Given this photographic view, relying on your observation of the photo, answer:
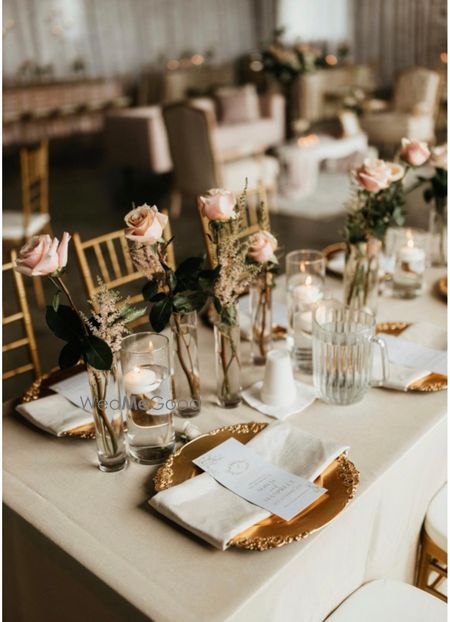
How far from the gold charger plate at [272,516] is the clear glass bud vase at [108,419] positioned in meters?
0.09

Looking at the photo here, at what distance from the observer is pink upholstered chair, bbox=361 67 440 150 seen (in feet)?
25.0

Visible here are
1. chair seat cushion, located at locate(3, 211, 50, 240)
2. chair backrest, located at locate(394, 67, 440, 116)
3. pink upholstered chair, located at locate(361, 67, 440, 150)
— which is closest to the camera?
chair seat cushion, located at locate(3, 211, 50, 240)

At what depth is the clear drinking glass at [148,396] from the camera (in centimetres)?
125

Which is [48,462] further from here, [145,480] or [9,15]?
[9,15]

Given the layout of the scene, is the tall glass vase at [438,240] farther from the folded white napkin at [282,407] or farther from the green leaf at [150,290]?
the green leaf at [150,290]

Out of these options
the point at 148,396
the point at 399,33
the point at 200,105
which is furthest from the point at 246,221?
the point at 399,33

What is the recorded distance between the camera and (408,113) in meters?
7.88

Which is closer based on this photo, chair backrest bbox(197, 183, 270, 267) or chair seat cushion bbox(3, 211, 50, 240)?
chair backrest bbox(197, 183, 270, 267)

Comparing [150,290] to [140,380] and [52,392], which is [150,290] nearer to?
[140,380]

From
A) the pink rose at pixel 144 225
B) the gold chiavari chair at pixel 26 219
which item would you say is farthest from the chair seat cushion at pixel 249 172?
the pink rose at pixel 144 225

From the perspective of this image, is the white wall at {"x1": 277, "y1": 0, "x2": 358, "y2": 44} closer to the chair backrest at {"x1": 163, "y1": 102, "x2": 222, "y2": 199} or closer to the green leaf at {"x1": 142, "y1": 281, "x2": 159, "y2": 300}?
the chair backrest at {"x1": 163, "y1": 102, "x2": 222, "y2": 199}

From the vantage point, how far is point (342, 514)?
45.1 inches

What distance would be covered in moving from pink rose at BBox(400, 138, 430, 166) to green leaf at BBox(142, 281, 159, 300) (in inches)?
36.1

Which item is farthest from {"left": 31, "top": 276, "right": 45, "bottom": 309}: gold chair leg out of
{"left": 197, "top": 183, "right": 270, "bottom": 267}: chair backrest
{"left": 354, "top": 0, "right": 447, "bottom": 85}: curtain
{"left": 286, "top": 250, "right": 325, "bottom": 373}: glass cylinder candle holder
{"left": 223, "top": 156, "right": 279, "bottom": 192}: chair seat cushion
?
{"left": 354, "top": 0, "right": 447, "bottom": 85}: curtain
